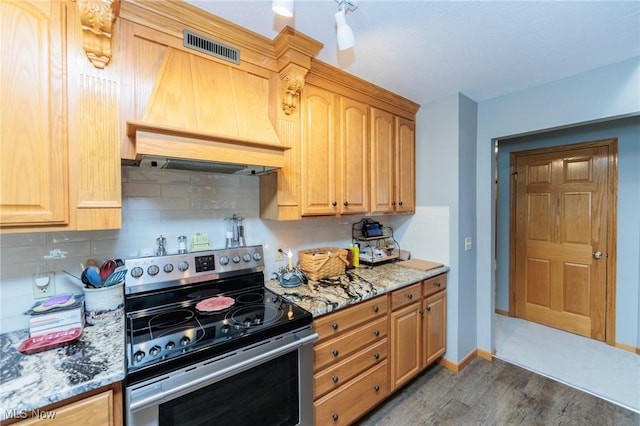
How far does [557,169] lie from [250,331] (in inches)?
149

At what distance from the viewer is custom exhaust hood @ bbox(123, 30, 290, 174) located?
1.22 m

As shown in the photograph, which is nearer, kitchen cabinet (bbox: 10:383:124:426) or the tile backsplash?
kitchen cabinet (bbox: 10:383:124:426)

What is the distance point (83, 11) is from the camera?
3.63 feet

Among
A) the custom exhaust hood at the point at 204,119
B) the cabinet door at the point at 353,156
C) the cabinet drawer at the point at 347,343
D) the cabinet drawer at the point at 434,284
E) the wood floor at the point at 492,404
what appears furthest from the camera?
the cabinet drawer at the point at 434,284

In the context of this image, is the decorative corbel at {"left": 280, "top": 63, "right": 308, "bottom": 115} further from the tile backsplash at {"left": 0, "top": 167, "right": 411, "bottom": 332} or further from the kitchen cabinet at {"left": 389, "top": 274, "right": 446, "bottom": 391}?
the kitchen cabinet at {"left": 389, "top": 274, "right": 446, "bottom": 391}

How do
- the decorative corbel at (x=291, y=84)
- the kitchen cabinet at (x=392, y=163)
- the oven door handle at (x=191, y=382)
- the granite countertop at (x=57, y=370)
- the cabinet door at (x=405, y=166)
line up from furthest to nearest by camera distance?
the cabinet door at (x=405, y=166), the kitchen cabinet at (x=392, y=163), the decorative corbel at (x=291, y=84), the oven door handle at (x=191, y=382), the granite countertop at (x=57, y=370)

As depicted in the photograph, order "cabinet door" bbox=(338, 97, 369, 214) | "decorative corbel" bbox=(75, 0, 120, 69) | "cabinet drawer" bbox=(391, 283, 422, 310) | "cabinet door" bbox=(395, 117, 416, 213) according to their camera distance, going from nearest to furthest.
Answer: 1. "decorative corbel" bbox=(75, 0, 120, 69)
2. "cabinet drawer" bbox=(391, 283, 422, 310)
3. "cabinet door" bbox=(338, 97, 369, 214)
4. "cabinet door" bbox=(395, 117, 416, 213)

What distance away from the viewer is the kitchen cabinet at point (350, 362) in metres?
1.55

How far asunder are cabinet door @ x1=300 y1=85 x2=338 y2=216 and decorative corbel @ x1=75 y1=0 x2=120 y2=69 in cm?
106

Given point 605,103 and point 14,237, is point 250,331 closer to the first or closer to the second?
point 14,237

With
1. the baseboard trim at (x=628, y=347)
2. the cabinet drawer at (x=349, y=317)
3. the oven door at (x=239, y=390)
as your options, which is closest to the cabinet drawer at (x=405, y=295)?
the cabinet drawer at (x=349, y=317)

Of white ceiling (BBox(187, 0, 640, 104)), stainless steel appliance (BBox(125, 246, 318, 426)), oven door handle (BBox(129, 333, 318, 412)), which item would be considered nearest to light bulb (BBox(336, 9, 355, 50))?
white ceiling (BBox(187, 0, 640, 104))

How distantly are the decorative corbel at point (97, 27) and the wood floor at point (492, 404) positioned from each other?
260cm

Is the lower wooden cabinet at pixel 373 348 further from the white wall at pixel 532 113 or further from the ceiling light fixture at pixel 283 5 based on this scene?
the ceiling light fixture at pixel 283 5
